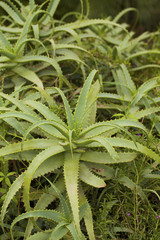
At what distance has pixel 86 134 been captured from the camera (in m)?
1.64

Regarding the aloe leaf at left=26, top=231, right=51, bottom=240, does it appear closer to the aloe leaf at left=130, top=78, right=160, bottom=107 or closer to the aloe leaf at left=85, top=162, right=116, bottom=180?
the aloe leaf at left=85, top=162, right=116, bottom=180

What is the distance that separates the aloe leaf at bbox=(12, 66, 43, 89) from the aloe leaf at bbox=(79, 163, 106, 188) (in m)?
0.61

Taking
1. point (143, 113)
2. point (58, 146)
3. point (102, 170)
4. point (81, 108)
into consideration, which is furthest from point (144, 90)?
point (58, 146)

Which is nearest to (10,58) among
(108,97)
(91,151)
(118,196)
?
(108,97)

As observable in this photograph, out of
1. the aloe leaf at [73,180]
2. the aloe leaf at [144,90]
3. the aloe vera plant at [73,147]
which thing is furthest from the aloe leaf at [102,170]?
the aloe leaf at [144,90]

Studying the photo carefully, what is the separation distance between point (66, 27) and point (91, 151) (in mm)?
1094

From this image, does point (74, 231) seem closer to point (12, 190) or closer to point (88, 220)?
point (88, 220)

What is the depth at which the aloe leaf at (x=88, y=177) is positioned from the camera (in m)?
1.51

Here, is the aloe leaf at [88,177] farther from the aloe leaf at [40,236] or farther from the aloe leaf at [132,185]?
the aloe leaf at [40,236]

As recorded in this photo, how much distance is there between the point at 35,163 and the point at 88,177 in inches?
11.6

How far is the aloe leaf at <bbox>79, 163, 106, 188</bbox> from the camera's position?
1506 mm

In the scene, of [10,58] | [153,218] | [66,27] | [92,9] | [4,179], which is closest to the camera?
[153,218]

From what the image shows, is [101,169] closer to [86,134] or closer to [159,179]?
[86,134]

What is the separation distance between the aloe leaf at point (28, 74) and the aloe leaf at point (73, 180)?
58 cm
